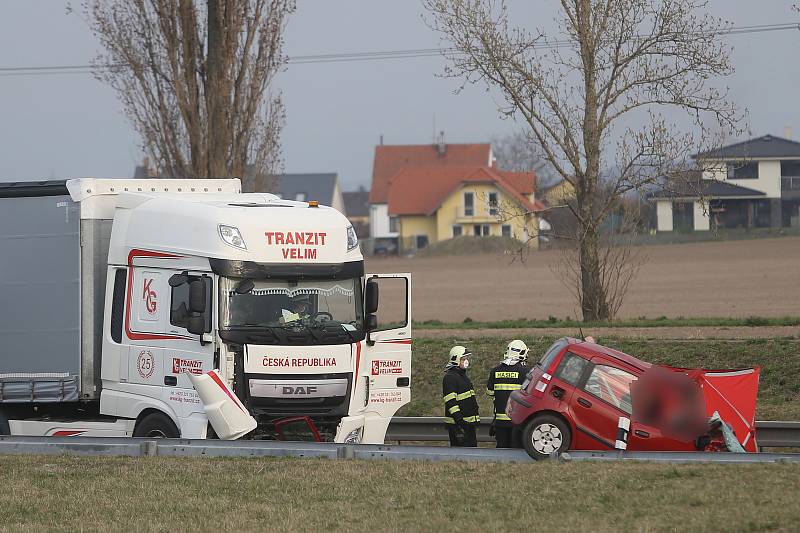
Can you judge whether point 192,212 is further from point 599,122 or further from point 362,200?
point 362,200

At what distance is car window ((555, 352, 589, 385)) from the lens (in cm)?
1268

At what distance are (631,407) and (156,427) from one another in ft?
17.2

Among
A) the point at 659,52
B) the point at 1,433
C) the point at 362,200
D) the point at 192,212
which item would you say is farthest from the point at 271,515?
the point at 362,200

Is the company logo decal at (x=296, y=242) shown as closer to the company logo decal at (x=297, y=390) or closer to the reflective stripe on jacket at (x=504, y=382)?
the company logo decal at (x=297, y=390)

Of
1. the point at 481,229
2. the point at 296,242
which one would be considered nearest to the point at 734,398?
the point at 296,242

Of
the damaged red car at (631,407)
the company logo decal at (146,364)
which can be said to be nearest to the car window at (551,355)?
the damaged red car at (631,407)

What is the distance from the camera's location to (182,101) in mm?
26891

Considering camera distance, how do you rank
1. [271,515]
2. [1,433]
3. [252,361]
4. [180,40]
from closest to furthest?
[271,515] < [252,361] < [1,433] < [180,40]

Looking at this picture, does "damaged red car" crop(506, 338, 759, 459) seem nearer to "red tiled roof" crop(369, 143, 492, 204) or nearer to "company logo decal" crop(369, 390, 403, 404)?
"company logo decal" crop(369, 390, 403, 404)

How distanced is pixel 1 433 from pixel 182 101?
13251 mm

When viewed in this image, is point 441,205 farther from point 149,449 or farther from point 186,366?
point 149,449

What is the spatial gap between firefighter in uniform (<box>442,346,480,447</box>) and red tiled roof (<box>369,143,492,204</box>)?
352 feet

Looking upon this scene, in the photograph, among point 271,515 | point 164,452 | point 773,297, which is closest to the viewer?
point 271,515

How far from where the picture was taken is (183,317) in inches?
522
